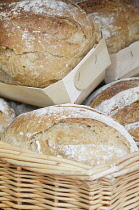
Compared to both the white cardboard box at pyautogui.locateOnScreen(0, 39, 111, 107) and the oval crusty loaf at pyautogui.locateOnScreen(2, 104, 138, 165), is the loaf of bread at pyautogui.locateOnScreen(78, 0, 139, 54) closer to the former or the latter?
the white cardboard box at pyautogui.locateOnScreen(0, 39, 111, 107)

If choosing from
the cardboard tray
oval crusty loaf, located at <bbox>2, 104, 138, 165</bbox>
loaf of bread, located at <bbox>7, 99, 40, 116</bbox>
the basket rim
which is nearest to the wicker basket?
the basket rim

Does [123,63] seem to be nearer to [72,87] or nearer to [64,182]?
[72,87]

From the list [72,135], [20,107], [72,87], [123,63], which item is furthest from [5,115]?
[123,63]

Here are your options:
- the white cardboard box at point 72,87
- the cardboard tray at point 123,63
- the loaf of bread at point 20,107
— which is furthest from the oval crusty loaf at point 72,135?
the cardboard tray at point 123,63

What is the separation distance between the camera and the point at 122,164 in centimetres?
93

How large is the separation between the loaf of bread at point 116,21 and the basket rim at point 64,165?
2.67 feet

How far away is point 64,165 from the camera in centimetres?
93

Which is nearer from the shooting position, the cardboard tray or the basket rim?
the basket rim

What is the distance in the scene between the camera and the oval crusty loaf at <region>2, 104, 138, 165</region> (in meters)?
1.12

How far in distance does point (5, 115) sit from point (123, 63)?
591 millimetres

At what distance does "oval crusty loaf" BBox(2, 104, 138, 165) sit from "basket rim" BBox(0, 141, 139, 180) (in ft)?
0.52

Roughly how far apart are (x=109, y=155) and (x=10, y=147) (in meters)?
0.30

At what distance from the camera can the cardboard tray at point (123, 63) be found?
166 cm

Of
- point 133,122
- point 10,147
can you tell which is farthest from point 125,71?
point 10,147
